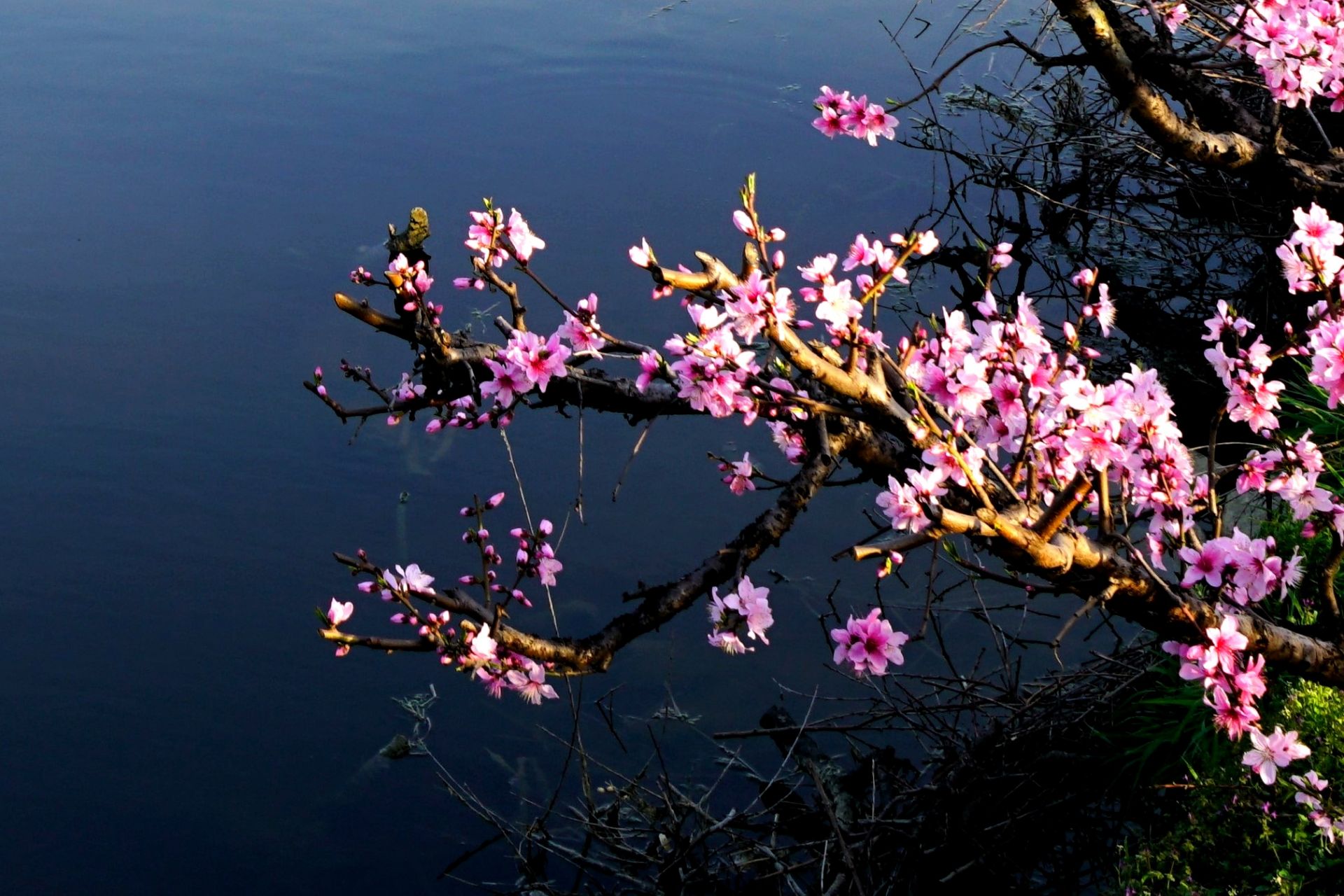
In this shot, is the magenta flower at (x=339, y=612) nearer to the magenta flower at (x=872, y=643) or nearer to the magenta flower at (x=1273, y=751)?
the magenta flower at (x=872, y=643)

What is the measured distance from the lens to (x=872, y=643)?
296 cm

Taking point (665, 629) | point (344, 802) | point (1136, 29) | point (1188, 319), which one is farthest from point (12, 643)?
point (1188, 319)

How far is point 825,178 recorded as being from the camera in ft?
27.9

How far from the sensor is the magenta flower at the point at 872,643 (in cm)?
293

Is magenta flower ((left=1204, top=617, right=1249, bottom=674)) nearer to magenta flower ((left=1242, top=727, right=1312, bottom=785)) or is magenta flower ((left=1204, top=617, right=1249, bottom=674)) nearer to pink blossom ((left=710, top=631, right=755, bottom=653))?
magenta flower ((left=1242, top=727, right=1312, bottom=785))

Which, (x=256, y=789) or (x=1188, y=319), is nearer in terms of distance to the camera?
(x=256, y=789)

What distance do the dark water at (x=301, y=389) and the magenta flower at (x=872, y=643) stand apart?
234 centimetres

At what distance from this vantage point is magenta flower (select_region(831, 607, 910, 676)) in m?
2.93

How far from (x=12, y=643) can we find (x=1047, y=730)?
479 centimetres

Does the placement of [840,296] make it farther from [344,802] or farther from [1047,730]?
[344,802]

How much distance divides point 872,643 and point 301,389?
5.14m

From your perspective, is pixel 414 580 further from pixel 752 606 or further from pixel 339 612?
pixel 752 606

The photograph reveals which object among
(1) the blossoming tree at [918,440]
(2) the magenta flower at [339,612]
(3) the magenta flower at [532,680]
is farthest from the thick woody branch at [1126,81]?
(2) the magenta flower at [339,612]

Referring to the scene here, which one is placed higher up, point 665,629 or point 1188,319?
point 1188,319
